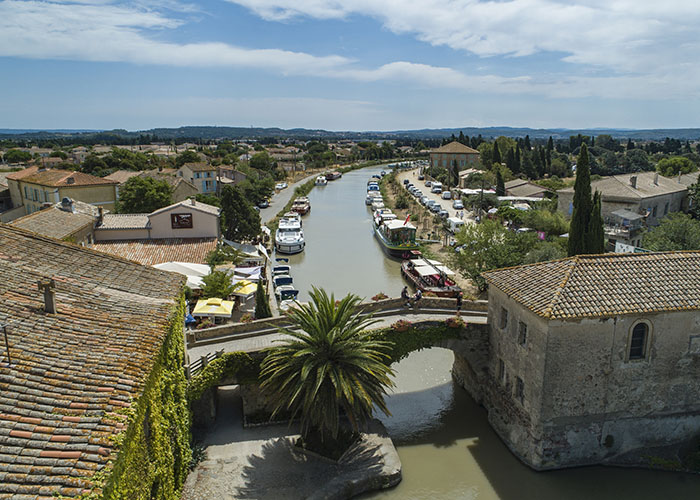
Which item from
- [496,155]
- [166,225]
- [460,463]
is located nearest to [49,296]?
[460,463]

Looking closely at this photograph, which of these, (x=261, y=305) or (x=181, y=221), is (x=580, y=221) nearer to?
(x=261, y=305)

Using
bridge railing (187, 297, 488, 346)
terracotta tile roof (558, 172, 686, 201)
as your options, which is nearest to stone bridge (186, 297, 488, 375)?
bridge railing (187, 297, 488, 346)

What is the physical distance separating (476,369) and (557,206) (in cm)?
4136

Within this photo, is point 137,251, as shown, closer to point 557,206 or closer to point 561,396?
point 561,396

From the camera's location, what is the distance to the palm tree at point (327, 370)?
1786 cm

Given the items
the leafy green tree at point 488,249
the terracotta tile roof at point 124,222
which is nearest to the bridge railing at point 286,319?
the leafy green tree at point 488,249

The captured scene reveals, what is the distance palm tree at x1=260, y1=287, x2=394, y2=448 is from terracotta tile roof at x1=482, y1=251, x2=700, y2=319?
620 centimetres

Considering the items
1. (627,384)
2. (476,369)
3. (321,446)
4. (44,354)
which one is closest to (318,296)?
(321,446)

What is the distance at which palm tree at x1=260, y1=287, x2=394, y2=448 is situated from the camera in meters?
17.9

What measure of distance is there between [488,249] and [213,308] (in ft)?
64.6

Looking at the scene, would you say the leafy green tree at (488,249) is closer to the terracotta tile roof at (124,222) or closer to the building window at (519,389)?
the building window at (519,389)

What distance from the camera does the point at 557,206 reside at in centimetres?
5925

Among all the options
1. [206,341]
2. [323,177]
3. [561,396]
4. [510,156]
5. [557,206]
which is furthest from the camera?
[323,177]

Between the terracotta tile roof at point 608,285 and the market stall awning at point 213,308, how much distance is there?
1415cm
